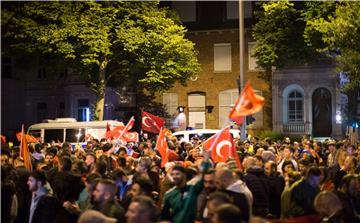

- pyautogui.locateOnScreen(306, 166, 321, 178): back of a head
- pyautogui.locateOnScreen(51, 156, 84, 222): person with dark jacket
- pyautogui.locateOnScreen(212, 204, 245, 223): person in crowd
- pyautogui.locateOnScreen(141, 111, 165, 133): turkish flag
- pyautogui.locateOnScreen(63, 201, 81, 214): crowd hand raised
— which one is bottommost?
pyautogui.locateOnScreen(63, 201, 81, 214): crowd hand raised

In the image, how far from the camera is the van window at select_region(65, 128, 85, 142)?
27692 mm

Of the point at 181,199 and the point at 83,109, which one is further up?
the point at 83,109

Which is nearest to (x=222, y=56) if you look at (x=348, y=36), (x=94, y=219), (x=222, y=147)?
(x=348, y=36)

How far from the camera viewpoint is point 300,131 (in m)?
39.0

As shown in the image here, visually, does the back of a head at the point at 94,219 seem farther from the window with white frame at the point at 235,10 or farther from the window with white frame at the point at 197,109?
→ the window with white frame at the point at 235,10

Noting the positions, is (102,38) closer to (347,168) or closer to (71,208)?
(347,168)

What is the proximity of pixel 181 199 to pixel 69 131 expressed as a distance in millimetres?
21416

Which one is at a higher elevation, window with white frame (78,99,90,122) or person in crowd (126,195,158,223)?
window with white frame (78,99,90,122)

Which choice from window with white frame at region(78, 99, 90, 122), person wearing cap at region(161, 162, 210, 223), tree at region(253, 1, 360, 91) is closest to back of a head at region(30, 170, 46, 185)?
person wearing cap at region(161, 162, 210, 223)

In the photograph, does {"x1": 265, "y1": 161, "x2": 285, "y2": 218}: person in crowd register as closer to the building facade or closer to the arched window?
the arched window

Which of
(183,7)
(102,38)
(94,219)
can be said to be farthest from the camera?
(183,7)

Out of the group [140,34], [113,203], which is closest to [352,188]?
[113,203]

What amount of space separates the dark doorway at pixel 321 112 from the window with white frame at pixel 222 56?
6794mm

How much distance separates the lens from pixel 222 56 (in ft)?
138
